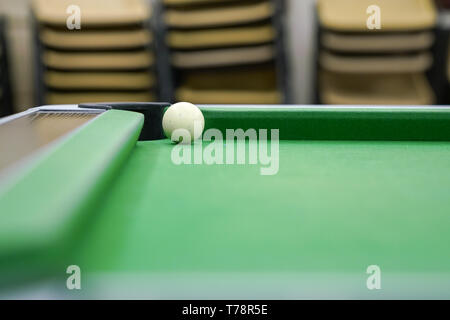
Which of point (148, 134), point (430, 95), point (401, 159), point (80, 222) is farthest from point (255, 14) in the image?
point (80, 222)

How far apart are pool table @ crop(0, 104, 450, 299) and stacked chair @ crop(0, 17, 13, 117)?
2886 mm

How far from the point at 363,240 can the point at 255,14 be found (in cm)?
301

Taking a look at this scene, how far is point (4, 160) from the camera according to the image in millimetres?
978

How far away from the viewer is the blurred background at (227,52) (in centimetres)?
370

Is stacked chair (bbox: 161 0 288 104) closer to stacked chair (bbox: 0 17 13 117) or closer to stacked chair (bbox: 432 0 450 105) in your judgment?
stacked chair (bbox: 432 0 450 105)

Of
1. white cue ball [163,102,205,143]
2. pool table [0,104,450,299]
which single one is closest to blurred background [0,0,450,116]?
white cue ball [163,102,205,143]

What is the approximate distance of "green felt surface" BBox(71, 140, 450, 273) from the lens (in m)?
0.76

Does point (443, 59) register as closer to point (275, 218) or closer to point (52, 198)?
point (275, 218)

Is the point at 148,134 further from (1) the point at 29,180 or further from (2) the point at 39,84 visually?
(2) the point at 39,84

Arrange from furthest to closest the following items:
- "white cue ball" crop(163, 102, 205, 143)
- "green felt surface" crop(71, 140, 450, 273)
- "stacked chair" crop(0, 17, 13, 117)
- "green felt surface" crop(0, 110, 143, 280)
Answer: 1. "stacked chair" crop(0, 17, 13, 117)
2. "white cue ball" crop(163, 102, 205, 143)
3. "green felt surface" crop(71, 140, 450, 273)
4. "green felt surface" crop(0, 110, 143, 280)

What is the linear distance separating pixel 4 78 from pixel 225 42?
1888 millimetres

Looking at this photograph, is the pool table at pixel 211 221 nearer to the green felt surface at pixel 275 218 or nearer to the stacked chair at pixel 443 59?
the green felt surface at pixel 275 218

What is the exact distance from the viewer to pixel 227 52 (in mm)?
3725

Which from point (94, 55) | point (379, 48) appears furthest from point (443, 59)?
point (94, 55)
